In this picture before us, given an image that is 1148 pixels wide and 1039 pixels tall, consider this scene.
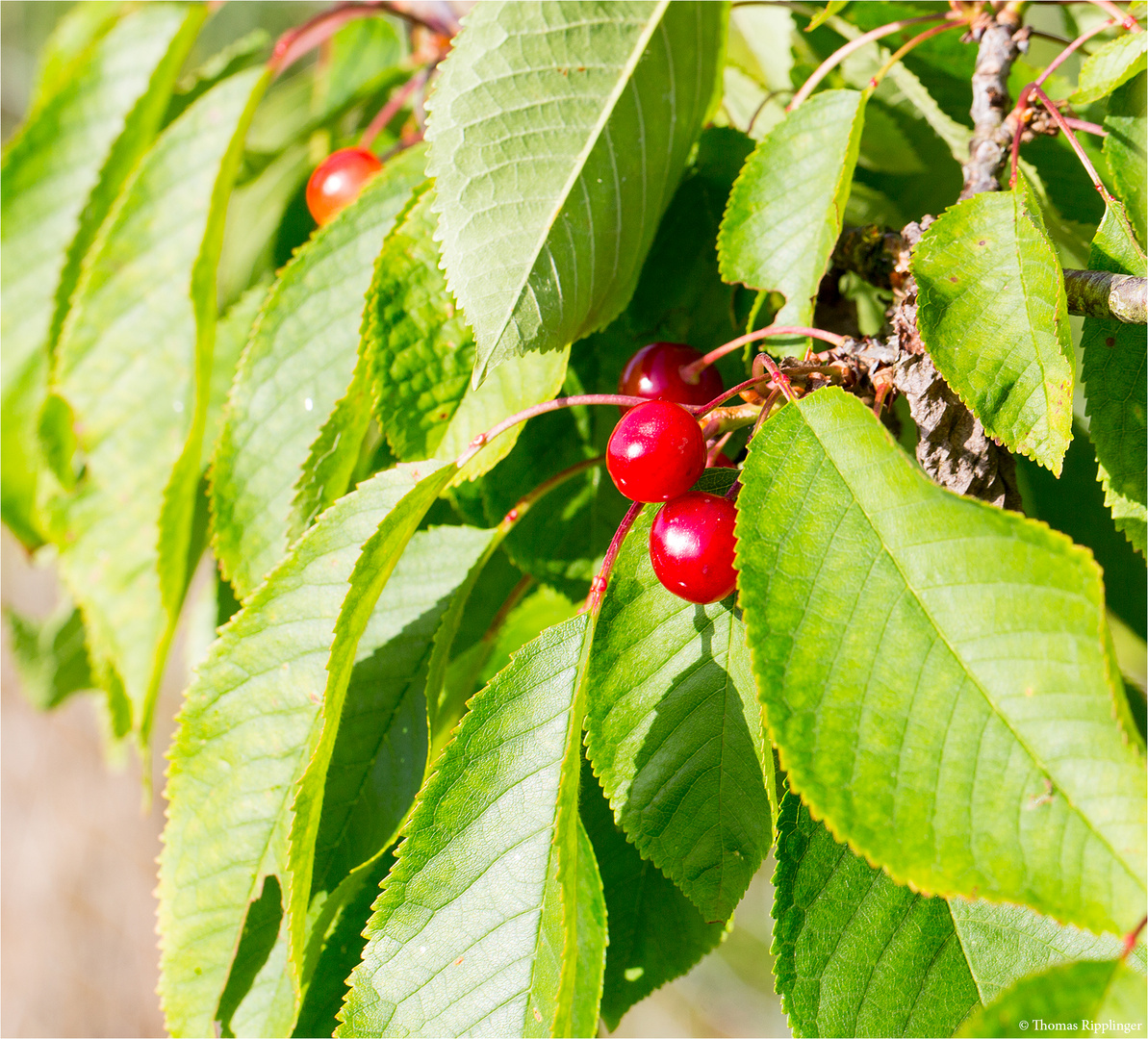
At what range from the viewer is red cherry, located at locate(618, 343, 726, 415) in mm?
742

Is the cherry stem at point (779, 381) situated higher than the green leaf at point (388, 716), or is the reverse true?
the cherry stem at point (779, 381)

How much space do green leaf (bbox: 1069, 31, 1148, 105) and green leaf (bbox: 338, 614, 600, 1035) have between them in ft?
1.77

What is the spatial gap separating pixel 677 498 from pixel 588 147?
0.29m

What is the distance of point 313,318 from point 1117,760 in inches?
30.6

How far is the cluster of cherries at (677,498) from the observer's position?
60cm

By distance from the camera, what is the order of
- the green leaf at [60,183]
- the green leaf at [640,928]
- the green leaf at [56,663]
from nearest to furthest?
the green leaf at [640,928] < the green leaf at [60,183] < the green leaf at [56,663]

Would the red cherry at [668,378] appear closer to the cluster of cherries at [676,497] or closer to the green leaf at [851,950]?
the cluster of cherries at [676,497]

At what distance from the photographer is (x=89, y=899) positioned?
176 inches

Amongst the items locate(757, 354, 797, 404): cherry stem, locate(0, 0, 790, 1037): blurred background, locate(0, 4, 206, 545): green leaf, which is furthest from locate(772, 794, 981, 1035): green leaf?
locate(0, 0, 790, 1037): blurred background

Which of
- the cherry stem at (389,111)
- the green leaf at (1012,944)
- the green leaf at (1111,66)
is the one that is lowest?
the green leaf at (1012,944)

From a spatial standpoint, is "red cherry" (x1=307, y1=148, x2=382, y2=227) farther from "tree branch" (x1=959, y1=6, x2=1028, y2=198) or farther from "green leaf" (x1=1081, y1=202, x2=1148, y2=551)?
"green leaf" (x1=1081, y1=202, x2=1148, y2=551)

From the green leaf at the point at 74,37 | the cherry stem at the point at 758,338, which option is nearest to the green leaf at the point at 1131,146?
the cherry stem at the point at 758,338

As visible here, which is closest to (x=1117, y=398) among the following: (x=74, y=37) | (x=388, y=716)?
(x=388, y=716)

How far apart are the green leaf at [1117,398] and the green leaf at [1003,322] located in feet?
0.23
